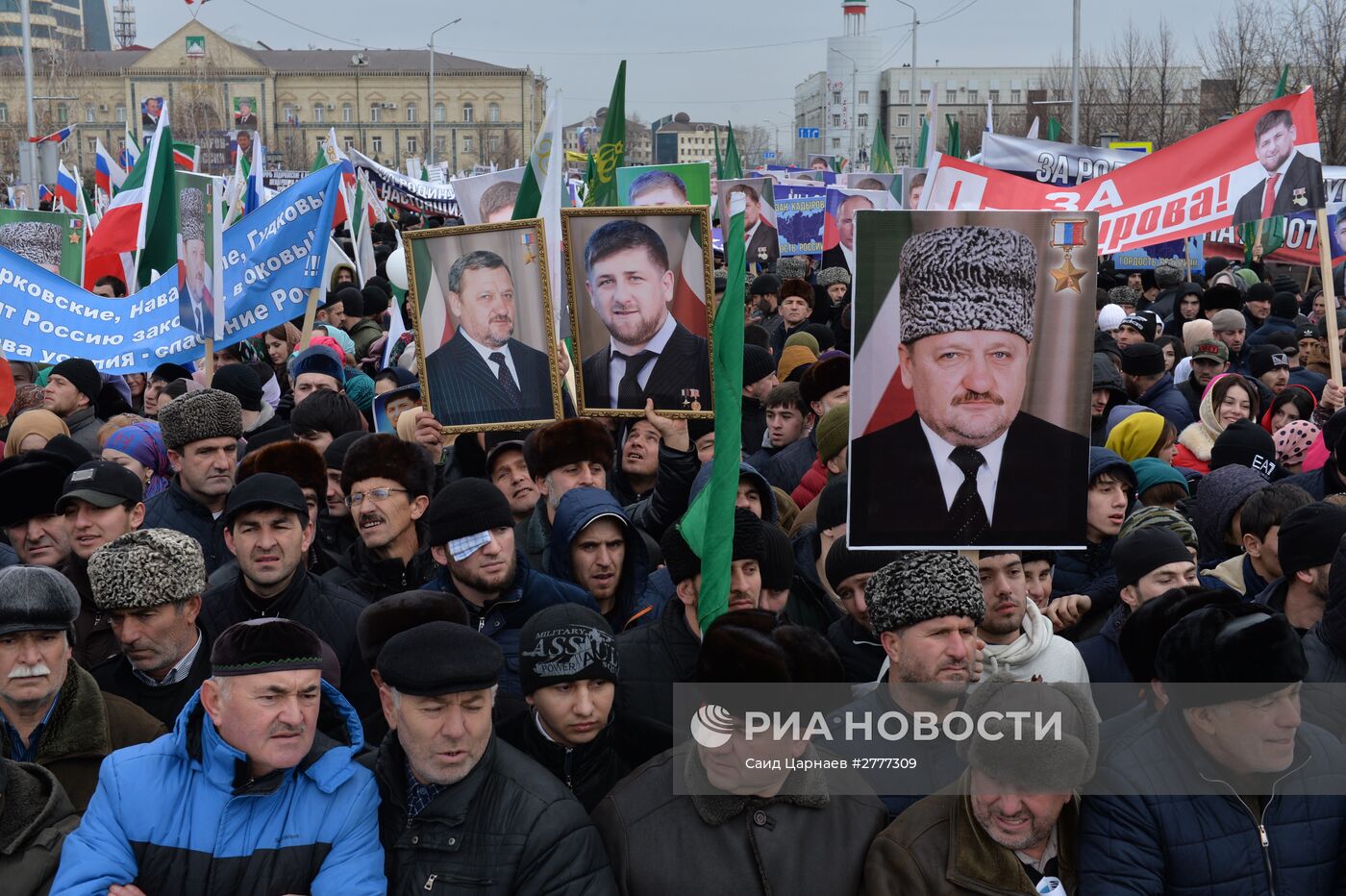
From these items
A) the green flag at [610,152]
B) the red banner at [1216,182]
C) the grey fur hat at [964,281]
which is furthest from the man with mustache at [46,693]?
the red banner at [1216,182]

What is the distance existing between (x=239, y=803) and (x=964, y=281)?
7.55 feet

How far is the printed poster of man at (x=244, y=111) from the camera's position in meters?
105

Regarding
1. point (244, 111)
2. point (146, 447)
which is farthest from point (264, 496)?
point (244, 111)

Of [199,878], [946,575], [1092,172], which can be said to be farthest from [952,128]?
[199,878]

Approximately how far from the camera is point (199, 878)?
3033mm

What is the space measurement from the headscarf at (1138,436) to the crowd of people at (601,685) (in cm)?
89

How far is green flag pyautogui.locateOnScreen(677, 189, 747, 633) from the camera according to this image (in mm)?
3795

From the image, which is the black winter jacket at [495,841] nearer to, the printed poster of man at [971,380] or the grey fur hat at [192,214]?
the printed poster of man at [971,380]

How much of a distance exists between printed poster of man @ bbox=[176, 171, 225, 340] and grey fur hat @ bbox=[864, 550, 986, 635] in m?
4.89

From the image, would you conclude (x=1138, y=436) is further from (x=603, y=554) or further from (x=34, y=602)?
(x=34, y=602)

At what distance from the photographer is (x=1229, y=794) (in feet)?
9.97

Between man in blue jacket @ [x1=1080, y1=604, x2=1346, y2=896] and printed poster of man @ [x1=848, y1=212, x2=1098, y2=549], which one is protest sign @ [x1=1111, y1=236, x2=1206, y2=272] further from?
man in blue jacket @ [x1=1080, y1=604, x2=1346, y2=896]

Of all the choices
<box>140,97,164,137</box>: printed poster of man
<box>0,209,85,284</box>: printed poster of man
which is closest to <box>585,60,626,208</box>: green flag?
<box>140,97,164,137</box>: printed poster of man

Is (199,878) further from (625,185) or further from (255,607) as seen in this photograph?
(625,185)
